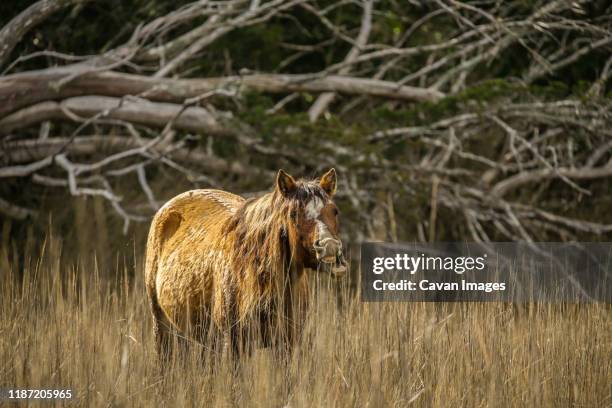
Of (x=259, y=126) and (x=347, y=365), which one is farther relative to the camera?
(x=259, y=126)

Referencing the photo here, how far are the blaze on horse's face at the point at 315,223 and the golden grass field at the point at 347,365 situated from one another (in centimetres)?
33

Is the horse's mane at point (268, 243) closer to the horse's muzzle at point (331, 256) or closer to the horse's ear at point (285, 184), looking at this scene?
the horse's ear at point (285, 184)

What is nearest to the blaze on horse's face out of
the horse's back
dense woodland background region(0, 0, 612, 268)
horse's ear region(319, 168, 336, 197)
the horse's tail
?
horse's ear region(319, 168, 336, 197)

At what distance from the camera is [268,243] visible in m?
4.58

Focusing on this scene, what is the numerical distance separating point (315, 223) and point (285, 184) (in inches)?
11.9

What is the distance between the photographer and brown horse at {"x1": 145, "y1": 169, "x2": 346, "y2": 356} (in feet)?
14.2

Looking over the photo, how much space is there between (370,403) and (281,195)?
1052 millimetres

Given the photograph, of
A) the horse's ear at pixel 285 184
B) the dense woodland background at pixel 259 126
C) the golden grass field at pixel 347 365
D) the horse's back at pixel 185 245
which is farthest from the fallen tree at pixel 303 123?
the horse's ear at pixel 285 184

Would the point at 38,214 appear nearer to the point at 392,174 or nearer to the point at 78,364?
the point at 392,174

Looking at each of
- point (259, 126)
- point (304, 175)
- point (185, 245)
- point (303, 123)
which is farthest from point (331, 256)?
point (304, 175)

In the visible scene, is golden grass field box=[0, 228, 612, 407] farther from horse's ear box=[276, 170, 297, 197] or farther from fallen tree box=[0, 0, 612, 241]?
fallen tree box=[0, 0, 612, 241]

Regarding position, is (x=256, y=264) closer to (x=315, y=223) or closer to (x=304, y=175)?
(x=315, y=223)

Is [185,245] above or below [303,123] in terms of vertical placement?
below

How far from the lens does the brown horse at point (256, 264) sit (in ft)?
14.2
